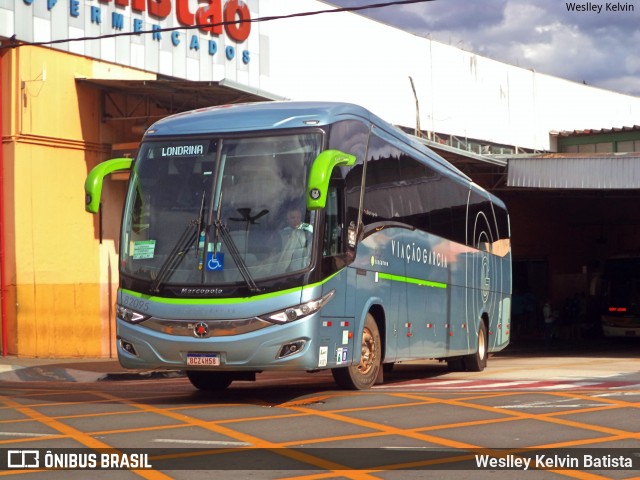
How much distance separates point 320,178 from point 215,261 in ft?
5.40

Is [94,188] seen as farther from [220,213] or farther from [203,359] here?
[203,359]

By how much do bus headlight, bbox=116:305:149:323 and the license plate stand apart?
74 cm

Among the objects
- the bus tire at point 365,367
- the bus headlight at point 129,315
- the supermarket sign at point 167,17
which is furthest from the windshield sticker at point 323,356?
the supermarket sign at point 167,17

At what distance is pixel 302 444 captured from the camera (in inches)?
362

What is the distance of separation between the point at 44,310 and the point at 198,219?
1202 cm

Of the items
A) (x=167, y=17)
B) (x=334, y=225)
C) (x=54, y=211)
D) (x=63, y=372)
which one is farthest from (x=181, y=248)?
(x=167, y=17)

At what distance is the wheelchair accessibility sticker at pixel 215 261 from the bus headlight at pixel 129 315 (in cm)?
98

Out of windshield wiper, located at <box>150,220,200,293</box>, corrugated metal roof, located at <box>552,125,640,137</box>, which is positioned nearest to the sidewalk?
windshield wiper, located at <box>150,220,200,293</box>

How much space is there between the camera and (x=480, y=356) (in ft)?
66.7

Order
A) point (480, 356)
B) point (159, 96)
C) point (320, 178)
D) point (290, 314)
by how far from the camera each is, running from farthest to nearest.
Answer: point (159, 96), point (480, 356), point (290, 314), point (320, 178)

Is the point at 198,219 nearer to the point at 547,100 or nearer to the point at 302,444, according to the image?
the point at 302,444

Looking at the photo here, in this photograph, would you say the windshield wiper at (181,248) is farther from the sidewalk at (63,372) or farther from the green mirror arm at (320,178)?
the sidewalk at (63,372)

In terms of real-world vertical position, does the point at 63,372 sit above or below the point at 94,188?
below

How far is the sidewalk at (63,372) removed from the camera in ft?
64.6
